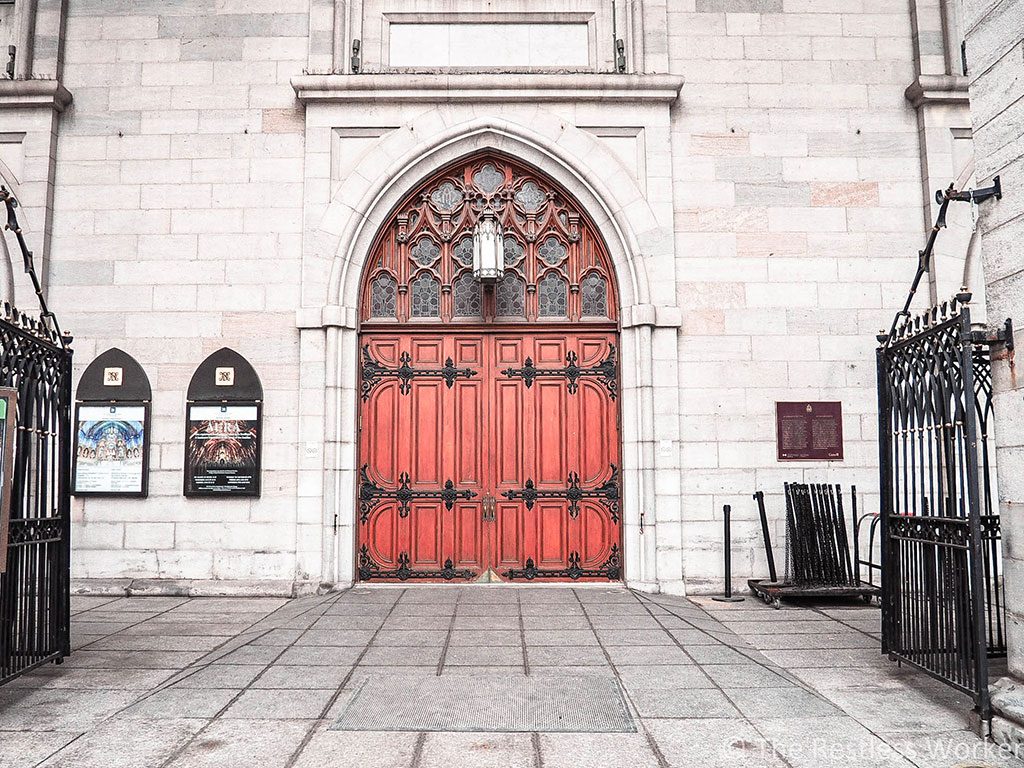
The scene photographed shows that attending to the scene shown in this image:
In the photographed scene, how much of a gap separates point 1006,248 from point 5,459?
17.5 feet

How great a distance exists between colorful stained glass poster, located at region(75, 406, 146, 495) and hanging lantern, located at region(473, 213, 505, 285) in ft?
12.1

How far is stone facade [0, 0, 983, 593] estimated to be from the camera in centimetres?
833

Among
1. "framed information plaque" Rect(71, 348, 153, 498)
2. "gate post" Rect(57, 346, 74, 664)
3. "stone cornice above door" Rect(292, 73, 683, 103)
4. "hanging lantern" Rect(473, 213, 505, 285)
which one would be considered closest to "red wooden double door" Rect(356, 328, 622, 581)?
"hanging lantern" Rect(473, 213, 505, 285)

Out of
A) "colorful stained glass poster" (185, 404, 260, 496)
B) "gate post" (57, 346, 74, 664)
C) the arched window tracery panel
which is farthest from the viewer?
the arched window tracery panel

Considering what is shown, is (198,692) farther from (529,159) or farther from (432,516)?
(529,159)

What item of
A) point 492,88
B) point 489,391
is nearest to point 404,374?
point 489,391

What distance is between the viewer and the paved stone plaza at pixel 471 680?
3811mm

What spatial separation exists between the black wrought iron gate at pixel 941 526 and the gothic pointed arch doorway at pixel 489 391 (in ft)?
11.7

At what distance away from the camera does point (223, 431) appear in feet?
27.4

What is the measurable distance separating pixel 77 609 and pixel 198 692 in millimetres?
3433

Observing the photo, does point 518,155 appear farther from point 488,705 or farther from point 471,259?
point 488,705

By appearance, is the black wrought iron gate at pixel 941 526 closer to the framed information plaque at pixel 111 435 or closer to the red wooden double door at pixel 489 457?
the red wooden double door at pixel 489 457

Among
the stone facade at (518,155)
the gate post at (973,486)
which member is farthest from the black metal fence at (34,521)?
the gate post at (973,486)

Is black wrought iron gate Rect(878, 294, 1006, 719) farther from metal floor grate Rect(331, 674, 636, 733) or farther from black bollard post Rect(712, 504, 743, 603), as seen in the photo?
black bollard post Rect(712, 504, 743, 603)
